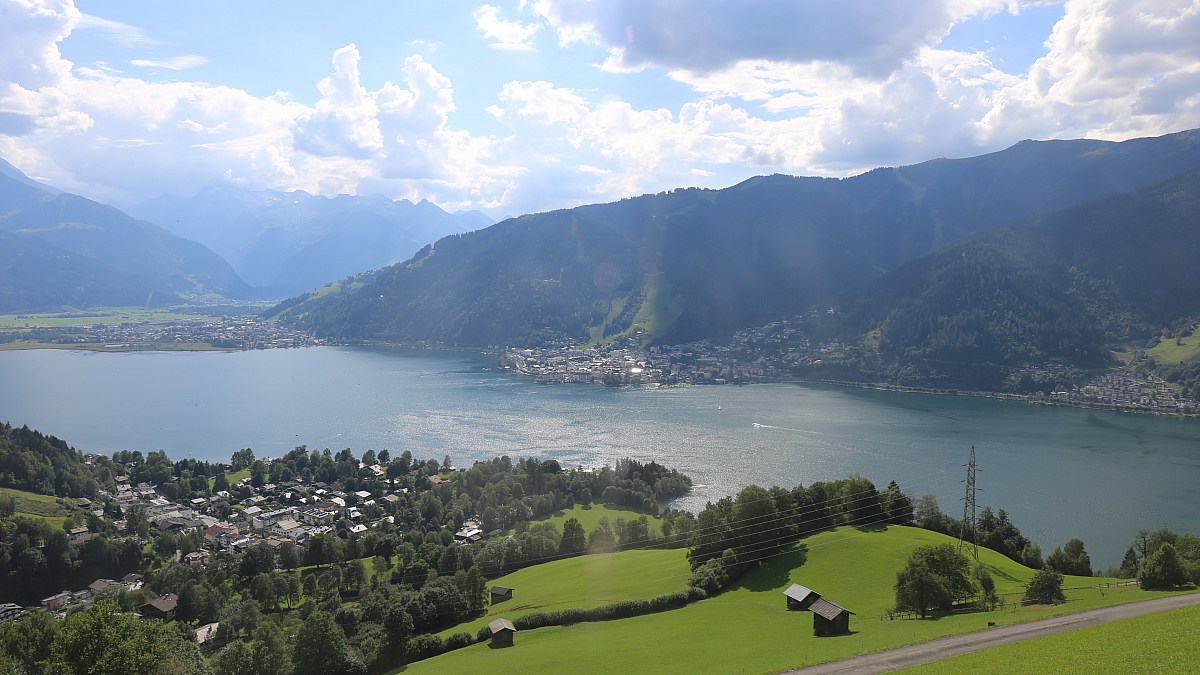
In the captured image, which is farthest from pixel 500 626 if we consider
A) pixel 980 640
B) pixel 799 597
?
pixel 980 640

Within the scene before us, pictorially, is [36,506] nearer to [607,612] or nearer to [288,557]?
[288,557]

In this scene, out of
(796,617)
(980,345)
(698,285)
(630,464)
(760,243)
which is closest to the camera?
(796,617)

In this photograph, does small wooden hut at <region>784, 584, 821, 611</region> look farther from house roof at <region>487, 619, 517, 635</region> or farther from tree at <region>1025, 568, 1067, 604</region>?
house roof at <region>487, 619, 517, 635</region>

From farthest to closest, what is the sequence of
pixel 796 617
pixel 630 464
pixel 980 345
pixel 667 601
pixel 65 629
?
pixel 980 345 < pixel 630 464 < pixel 667 601 < pixel 796 617 < pixel 65 629

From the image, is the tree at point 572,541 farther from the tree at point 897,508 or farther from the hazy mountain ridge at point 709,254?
the hazy mountain ridge at point 709,254

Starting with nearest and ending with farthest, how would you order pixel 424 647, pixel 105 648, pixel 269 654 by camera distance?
pixel 105 648 → pixel 269 654 → pixel 424 647

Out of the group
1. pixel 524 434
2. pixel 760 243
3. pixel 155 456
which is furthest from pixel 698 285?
pixel 155 456

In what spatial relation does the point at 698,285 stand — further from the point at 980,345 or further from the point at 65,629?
the point at 65,629
